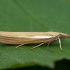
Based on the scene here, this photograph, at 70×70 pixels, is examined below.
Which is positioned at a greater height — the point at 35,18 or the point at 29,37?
the point at 35,18

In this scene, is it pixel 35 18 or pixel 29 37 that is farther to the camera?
pixel 35 18

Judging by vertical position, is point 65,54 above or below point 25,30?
below

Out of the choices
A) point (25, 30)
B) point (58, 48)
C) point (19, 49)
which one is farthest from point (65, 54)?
point (25, 30)

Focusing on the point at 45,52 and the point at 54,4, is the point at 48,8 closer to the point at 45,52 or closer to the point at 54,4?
the point at 54,4

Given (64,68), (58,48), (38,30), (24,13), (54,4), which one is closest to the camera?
(64,68)

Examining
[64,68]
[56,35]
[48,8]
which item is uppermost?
[48,8]

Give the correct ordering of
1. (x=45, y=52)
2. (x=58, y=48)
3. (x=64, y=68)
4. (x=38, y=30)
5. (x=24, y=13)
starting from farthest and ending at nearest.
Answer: (x=24, y=13) → (x=38, y=30) → (x=58, y=48) → (x=45, y=52) → (x=64, y=68)

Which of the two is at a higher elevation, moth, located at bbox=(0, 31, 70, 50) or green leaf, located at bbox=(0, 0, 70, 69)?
green leaf, located at bbox=(0, 0, 70, 69)

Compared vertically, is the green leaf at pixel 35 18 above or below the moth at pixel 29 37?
above
